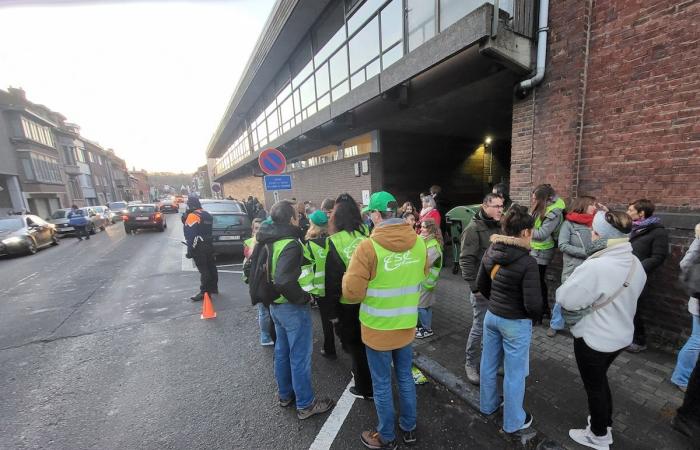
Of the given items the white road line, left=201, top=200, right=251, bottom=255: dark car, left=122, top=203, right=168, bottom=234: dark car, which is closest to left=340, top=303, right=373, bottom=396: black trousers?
the white road line

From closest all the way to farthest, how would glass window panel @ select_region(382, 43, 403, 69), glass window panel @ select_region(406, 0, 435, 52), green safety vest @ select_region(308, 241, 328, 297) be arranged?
1. green safety vest @ select_region(308, 241, 328, 297)
2. glass window panel @ select_region(406, 0, 435, 52)
3. glass window panel @ select_region(382, 43, 403, 69)

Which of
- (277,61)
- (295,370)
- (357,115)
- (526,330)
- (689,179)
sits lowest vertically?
(295,370)

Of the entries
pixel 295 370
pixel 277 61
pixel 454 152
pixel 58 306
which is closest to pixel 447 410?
pixel 295 370

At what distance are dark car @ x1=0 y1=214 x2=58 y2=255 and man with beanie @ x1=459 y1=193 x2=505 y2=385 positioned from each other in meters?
14.7

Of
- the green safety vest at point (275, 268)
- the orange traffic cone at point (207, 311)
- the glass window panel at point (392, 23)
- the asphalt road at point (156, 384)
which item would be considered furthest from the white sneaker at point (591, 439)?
the glass window panel at point (392, 23)

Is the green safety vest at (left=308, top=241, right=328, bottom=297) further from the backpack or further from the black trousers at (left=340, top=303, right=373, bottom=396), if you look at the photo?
the backpack

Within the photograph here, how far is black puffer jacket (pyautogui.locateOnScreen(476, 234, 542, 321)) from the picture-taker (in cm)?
203

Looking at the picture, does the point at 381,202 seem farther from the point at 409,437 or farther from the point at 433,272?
the point at 409,437

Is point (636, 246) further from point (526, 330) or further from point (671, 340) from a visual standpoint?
point (526, 330)

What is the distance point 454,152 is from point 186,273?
9693 millimetres

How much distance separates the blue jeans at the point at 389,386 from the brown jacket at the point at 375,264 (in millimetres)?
113

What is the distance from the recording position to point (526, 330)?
2162mm

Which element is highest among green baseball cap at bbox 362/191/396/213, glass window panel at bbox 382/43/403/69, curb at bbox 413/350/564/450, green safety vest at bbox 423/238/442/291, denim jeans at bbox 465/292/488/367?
glass window panel at bbox 382/43/403/69

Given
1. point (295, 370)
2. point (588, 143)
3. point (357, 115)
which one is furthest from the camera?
point (357, 115)
